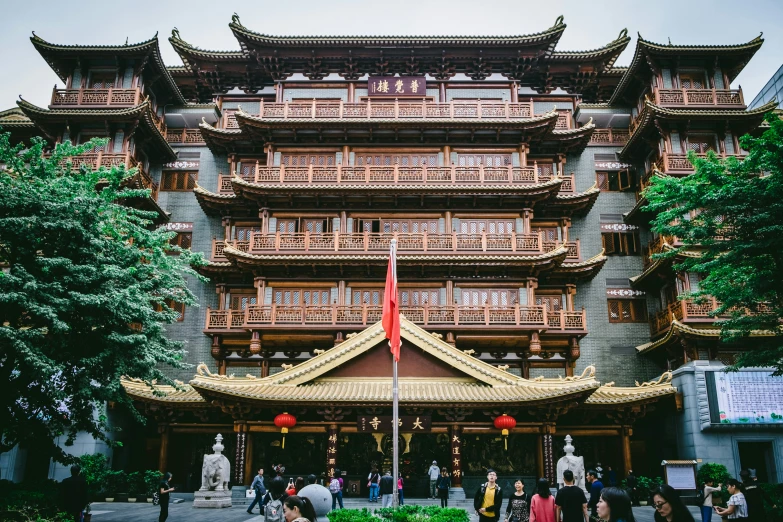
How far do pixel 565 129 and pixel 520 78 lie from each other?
3.66 m

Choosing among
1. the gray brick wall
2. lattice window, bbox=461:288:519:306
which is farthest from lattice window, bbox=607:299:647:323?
lattice window, bbox=461:288:519:306

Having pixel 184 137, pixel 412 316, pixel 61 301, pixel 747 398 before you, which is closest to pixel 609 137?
pixel 747 398

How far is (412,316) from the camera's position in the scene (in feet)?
85.5

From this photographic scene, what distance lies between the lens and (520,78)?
3141cm

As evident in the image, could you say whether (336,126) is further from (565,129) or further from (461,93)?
(565,129)

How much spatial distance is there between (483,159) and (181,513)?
2053 cm

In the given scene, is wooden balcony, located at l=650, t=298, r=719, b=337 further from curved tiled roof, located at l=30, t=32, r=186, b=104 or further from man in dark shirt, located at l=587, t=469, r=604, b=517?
curved tiled roof, located at l=30, t=32, r=186, b=104

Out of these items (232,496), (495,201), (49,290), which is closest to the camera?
(49,290)

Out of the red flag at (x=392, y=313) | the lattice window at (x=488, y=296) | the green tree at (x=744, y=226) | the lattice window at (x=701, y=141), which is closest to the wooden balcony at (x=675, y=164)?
the lattice window at (x=701, y=141)

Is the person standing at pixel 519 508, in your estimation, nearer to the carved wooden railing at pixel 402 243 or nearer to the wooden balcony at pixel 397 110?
the carved wooden railing at pixel 402 243

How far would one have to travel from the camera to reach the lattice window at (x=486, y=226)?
2889 centimetres

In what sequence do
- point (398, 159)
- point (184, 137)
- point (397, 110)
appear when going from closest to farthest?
point (397, 110) → point (398, 159) → point (184, 137)

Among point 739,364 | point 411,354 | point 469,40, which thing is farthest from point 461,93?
point 739,364

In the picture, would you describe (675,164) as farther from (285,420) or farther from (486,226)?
(285,420)
